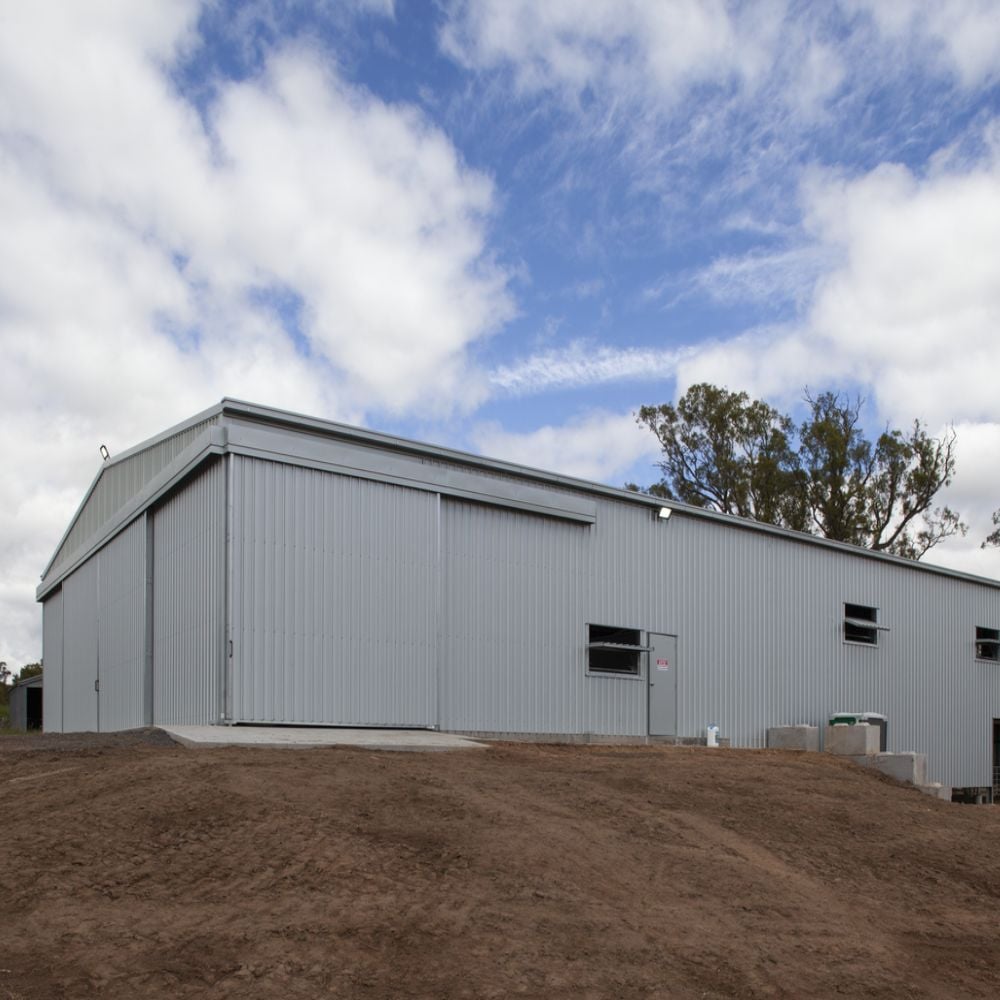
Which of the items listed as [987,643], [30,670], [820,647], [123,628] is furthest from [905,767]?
[30,670]

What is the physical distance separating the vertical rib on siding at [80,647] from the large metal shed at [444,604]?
108 mm

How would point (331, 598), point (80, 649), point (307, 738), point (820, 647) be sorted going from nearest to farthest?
point (307, 738), point (331, 598), point (80, 649), point (820, 647)

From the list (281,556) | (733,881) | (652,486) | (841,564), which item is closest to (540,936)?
(733,881)

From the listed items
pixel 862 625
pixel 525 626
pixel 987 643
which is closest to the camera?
pixel 525 626

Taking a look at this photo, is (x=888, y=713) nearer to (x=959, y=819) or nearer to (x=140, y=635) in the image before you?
(x=959, y=819)

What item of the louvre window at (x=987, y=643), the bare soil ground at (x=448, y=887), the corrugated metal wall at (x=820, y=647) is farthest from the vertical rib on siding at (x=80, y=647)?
the louvre window at (x=987, y=643)

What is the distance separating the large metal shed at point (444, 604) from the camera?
14.4 meters

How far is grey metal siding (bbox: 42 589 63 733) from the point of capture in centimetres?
2530

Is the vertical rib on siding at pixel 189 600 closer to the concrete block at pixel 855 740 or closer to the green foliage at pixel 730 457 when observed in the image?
the concrete block at pixel 855 740

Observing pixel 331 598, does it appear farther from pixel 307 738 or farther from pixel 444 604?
pixel 307 738

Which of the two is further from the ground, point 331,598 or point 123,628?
point 331,598

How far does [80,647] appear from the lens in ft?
74.9

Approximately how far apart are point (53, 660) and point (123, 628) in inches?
340

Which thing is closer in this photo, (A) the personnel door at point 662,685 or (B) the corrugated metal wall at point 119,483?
(B) the corrugated metal wall at point 119,483
